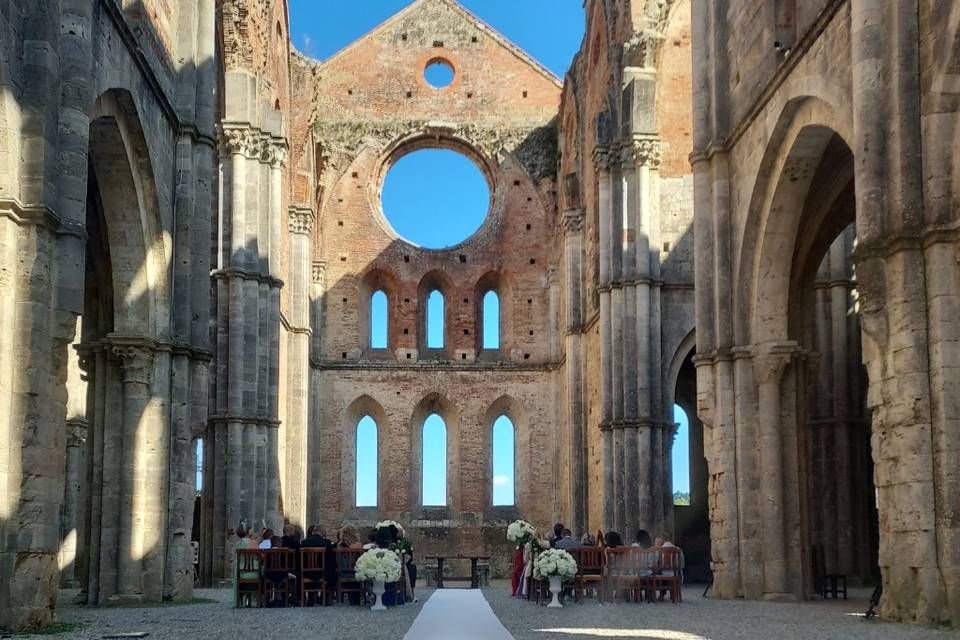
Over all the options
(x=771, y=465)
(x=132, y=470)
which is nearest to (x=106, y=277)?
(x=132, y=470)

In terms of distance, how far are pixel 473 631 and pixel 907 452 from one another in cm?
451

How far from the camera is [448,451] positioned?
1443 inches

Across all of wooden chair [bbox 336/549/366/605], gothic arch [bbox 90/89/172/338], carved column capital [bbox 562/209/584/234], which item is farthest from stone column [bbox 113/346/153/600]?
carved column capital [bbox 562/209/584/234]

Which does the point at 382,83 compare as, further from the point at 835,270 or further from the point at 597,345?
the point at 835,270

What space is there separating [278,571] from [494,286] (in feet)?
70.4

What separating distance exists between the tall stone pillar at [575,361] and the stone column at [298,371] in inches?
262

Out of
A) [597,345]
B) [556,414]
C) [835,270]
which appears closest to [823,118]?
[835,270]

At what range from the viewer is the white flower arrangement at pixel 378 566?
15859mm

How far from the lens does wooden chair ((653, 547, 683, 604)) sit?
1802 cm

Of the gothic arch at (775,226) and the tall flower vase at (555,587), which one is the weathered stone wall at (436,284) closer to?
the gothic arch at (775,226)

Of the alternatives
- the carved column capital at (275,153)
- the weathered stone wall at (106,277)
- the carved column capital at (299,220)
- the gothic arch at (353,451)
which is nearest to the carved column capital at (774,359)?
the weathered stone wall at (106,277)

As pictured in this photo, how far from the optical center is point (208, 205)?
18.8m

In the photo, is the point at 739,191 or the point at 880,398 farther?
the point at 739,191

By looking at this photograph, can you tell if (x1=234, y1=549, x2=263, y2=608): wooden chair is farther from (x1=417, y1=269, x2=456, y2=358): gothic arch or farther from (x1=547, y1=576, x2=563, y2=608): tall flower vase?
(x1=417, y1=269, x2=456, y2=358): gothic arch
